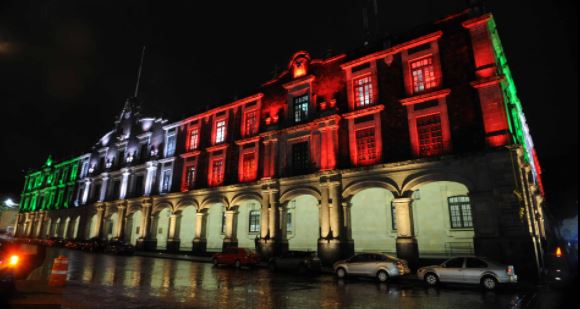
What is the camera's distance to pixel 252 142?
30031mm

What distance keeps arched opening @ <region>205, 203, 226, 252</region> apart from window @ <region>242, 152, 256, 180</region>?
184 inches

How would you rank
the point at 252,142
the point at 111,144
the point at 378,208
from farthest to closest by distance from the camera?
the point at 111,144
the point at 252,142
the point at 378,208

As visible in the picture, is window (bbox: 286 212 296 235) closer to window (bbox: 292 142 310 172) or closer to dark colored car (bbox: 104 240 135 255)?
window (bbox: 292 142 310 172)

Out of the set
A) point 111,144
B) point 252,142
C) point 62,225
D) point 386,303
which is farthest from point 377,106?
point 62,225

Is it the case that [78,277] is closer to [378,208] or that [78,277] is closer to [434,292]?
[434,292]

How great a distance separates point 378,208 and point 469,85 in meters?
10.3

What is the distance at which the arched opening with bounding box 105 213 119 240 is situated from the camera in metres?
42.7

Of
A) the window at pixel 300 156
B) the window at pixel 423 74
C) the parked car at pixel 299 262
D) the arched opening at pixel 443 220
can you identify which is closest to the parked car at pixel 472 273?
the parked car at pixel 299 262

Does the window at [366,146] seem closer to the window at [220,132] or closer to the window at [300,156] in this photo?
the window at [300,156]

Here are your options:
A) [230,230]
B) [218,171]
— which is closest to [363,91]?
[218,171]

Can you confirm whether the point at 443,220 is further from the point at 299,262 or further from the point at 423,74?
the point at 299,262

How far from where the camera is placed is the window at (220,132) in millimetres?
33062

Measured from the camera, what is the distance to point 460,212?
70.8 ft

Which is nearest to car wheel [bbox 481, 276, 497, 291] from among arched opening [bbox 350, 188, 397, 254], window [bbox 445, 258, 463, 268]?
window [bbox 445, 258, 463, 268]
